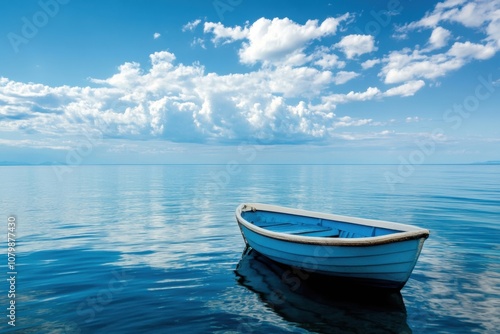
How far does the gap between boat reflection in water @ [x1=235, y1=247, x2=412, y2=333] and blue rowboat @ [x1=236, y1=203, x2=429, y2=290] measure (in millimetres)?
597

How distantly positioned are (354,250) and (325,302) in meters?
1.95

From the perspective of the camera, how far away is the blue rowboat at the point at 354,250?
30.9 ft

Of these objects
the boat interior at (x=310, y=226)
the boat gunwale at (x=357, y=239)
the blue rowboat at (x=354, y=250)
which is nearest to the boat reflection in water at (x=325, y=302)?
the blue rowboat at (x=354, y=250)

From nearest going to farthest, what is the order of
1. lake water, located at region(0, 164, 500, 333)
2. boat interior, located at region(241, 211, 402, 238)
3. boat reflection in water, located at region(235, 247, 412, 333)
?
boat reflection in water, located at region(235, 247, 412, 333) < lake water, located at region(0, 164, 500, 333) < boat interior, located at region(241, 211, 402, 238)

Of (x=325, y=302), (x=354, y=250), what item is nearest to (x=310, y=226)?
(x=325, y=302)

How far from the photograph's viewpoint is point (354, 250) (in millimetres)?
9797

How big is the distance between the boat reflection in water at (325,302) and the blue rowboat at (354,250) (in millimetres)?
597

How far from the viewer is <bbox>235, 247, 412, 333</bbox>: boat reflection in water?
878 cm
